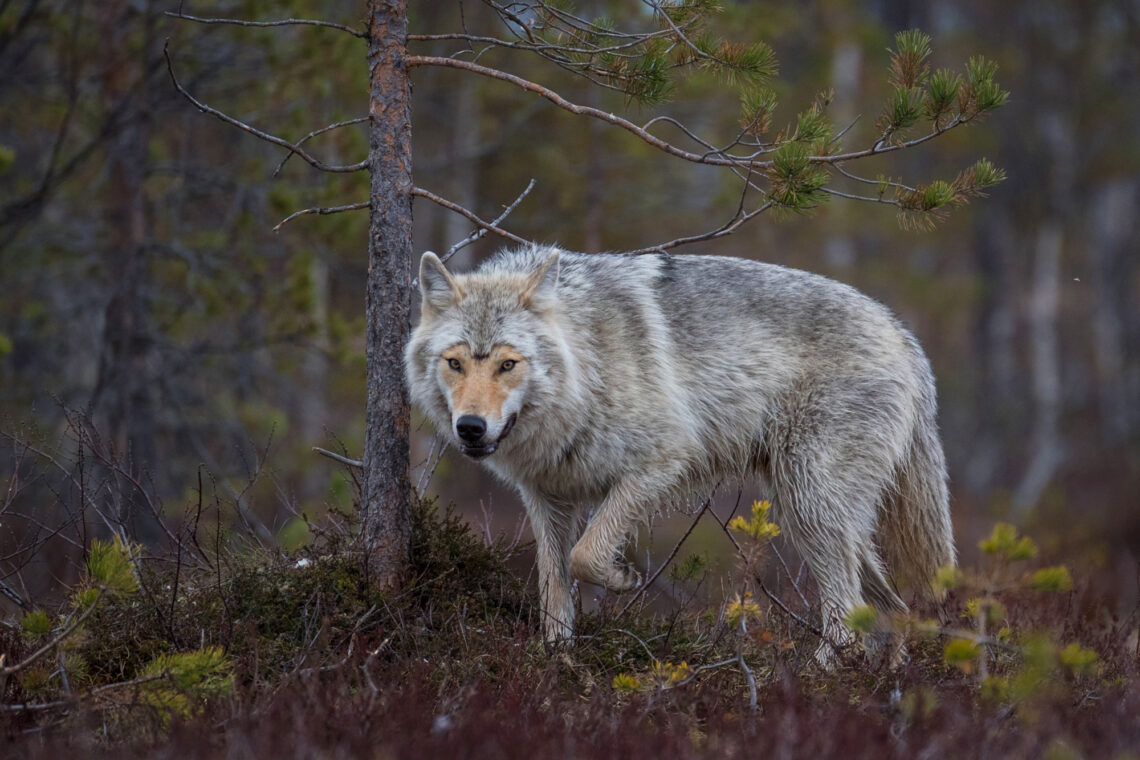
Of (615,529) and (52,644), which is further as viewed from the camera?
(615,529)

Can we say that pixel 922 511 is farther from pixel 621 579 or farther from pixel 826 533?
pixel 621 579

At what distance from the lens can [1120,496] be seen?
16250mm

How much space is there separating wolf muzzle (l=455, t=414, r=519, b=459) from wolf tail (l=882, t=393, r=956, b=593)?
2.82 meters

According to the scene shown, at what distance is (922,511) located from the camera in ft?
21.2

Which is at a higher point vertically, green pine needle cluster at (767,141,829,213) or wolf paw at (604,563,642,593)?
green pine needle cluster at (767,141,829,213)

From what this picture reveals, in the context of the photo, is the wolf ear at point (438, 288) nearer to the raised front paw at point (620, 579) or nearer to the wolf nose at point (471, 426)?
the wolf nose at point (471, 426)

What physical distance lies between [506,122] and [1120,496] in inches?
459

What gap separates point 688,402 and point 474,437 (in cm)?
164

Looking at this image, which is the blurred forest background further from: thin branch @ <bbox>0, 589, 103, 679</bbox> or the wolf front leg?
the wolf front leg

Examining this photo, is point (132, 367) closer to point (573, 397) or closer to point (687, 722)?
point (573, 397)

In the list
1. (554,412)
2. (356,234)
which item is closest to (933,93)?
(554,412)

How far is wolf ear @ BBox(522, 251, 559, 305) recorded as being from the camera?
5.68 m

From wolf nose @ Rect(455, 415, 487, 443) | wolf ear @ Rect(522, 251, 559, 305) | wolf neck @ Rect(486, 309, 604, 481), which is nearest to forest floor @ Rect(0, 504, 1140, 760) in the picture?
wolf neck @ Rect(486, 309, 604, 481)

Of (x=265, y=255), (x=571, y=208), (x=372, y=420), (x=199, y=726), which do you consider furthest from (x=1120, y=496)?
(x=199, y=726)
